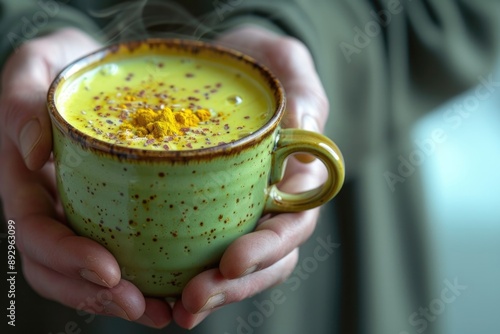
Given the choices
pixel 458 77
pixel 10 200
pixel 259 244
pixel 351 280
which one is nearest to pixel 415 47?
pixel 458 77

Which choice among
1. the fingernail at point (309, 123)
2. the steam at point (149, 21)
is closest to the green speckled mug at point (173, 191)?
the fingernail at point (309, 123)

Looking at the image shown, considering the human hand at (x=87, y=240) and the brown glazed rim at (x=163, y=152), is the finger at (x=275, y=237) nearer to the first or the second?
the human hand at (x=87, y=240)

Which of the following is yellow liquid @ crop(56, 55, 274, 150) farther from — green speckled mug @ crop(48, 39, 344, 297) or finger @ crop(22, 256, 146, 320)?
finger @ crop(22, 256, 146, 320)

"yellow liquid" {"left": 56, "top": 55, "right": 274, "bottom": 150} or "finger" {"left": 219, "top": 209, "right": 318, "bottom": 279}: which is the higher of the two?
"yellow liquid" {"left": 56, "top": 55, "right": 274, "bottom": 150}

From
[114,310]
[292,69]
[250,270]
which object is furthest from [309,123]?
[114,310]

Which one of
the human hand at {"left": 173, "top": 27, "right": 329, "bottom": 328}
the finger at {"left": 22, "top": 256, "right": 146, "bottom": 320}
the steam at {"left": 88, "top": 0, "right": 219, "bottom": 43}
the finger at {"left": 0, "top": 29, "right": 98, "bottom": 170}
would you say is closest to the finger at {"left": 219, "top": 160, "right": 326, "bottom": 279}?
the human hand at {"left": 173, "top": 27, "right": 329, "bottom": 328}

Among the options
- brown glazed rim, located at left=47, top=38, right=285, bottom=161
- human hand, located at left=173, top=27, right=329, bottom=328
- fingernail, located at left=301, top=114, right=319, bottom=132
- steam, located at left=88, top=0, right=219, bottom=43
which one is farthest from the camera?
steam, located at left=88, top=0, right=219, bottom=43
